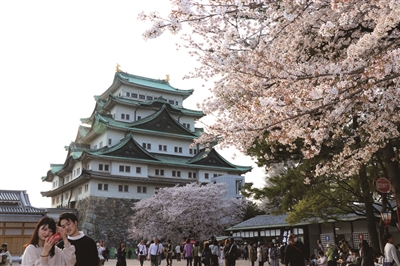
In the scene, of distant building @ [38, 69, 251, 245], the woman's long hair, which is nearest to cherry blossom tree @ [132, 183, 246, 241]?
distant building @ [38, 69, 251, 245]

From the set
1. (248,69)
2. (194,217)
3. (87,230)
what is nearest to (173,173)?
(194,217)

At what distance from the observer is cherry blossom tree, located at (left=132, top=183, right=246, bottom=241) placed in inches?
1427

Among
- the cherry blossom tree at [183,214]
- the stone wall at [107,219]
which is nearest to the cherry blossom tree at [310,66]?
the cherry blossom tree at [183,214]

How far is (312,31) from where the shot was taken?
842 centimetres

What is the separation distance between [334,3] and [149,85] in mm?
47350

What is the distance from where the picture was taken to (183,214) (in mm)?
36344

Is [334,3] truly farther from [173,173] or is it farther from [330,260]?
[173,173]

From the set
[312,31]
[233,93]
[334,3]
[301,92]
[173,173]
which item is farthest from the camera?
[173,173]

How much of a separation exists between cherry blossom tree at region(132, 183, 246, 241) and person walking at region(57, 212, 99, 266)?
31578 mm

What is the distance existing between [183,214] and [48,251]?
110ft

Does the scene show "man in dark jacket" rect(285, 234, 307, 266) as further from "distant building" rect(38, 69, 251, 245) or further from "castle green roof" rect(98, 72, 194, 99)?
"castle green roof" rect(98, 72, 194, 99)

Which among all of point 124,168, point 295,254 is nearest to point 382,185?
point 295,254

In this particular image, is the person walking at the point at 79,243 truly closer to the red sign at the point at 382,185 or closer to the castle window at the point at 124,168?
the red sign at the point at 382,185

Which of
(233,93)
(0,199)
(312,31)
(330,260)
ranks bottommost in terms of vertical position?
(330,260)
